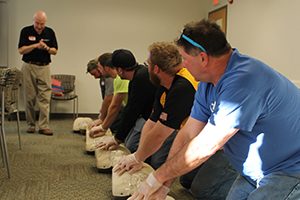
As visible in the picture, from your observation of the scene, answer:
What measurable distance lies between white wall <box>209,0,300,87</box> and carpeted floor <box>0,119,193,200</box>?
2.05m

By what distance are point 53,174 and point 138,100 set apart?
2.89 ft

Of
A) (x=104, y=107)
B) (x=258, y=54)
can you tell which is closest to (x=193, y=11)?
(x=258, y=54)

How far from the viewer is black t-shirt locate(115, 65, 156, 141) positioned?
2717 millimetres

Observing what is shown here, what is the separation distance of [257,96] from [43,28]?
3.92 metres

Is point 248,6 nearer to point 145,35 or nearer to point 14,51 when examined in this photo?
point 145,35

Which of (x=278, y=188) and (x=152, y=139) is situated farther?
(x=152, y=139)

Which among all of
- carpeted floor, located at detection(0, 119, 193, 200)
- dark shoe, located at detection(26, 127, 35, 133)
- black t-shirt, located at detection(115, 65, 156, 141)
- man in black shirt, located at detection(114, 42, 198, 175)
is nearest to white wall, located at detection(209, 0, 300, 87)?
black t-shirt, located at detection(115, 65, 156, 141)

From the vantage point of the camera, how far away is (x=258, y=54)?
468cm

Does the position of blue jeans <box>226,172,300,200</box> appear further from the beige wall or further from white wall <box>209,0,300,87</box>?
the beige wall

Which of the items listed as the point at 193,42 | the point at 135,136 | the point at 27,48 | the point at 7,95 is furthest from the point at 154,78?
the point at 27,48

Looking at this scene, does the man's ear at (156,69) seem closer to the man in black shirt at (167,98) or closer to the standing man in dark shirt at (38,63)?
the man in black shirt at (167,98)

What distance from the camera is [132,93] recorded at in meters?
2.78

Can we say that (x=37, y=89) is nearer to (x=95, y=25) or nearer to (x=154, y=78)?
(x=95, y=25)

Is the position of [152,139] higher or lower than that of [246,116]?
lower
